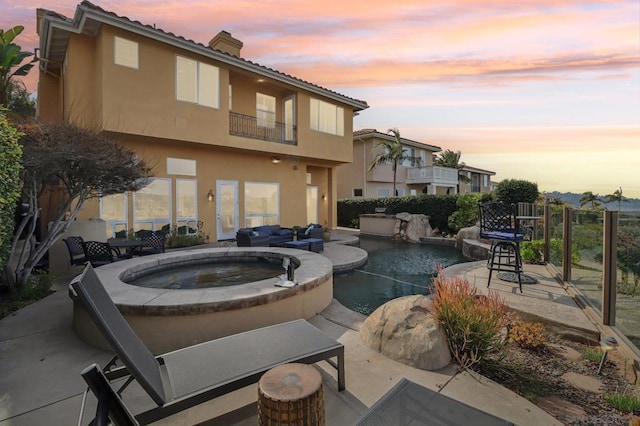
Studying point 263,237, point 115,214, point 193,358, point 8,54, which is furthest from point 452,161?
point 193,358

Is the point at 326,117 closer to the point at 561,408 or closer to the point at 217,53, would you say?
the point at 217,53

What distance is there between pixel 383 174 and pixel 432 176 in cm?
425

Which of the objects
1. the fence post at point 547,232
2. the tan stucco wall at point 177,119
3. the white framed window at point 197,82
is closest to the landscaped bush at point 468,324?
the fence post at point 547,232

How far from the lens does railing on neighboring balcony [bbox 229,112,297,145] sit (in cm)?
1348

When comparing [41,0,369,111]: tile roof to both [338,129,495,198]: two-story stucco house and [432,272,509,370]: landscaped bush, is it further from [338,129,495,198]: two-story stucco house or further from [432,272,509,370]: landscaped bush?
[432,272,509,370]: landscaped bush

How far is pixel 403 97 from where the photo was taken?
410 inches

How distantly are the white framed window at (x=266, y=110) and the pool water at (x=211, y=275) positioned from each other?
8.81 m

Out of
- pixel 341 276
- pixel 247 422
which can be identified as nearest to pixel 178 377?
pixel 247 422

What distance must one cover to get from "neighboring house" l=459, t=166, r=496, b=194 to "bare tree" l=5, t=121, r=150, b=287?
3459 centimetres

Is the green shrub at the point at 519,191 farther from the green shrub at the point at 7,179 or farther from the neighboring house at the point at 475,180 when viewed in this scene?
the neighboring house at the point at 475,180

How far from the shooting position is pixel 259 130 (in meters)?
14.6

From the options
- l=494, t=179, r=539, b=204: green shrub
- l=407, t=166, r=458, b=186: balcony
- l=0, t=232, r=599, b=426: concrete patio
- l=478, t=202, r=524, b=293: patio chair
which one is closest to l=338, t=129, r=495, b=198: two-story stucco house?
l=407, t=166, r=458, b=186: balcony

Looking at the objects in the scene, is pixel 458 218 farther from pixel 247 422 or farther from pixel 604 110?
pixel 247 422

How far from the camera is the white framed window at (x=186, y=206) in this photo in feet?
40.5
